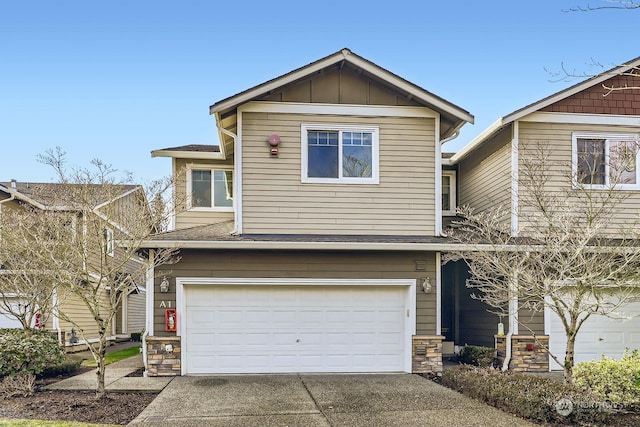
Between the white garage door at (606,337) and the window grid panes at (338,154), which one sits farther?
the white garage door at (606,337)

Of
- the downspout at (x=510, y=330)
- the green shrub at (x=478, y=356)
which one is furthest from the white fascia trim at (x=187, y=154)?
the downspout at (x=510, y=330)

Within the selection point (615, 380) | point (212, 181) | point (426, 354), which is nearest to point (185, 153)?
point (212, 181)

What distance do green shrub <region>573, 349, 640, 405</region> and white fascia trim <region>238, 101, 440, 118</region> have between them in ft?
20.2

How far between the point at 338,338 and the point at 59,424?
5.75 metres

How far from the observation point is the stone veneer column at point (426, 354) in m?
11.4

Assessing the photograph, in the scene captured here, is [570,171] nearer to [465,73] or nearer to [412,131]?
[412,131]

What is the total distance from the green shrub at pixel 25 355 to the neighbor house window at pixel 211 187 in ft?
17.5

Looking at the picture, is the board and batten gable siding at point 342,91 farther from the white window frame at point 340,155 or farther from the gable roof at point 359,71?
the white window frame at point 340,155

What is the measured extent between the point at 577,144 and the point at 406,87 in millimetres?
4361

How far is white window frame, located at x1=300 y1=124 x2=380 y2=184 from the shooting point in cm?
1170

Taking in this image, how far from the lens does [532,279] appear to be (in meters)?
8.34

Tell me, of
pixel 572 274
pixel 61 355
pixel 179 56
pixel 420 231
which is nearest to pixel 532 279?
pixel 572 274

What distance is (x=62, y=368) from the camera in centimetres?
1143

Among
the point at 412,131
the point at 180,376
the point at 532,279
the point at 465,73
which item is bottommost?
the point at 180,376
